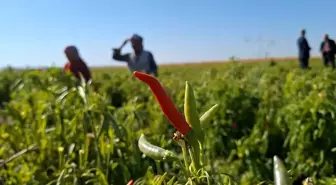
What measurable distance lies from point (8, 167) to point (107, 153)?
733 millimetres

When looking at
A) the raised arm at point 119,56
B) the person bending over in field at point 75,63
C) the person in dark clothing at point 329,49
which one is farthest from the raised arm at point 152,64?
Result: the person in dark clothing at point 329,49

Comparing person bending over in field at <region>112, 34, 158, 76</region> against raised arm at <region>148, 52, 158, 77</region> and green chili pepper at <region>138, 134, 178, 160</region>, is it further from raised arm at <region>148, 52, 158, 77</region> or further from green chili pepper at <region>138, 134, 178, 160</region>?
green chili pepper at <region>138, 134, 178, 160</region>

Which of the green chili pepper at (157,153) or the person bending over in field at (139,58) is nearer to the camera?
the green chili pepper at (157,153)

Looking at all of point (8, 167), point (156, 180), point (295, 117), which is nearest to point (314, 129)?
point (295, 117)

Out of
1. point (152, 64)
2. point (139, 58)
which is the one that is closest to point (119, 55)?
point (139, 58)

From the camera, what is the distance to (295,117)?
11.7 feet

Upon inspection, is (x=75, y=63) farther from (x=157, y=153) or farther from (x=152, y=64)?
(x=157, y=153)

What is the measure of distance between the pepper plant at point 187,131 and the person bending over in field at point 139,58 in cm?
519

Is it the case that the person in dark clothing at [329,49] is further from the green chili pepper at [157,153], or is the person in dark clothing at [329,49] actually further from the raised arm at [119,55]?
the green chili pepper at [157,153]

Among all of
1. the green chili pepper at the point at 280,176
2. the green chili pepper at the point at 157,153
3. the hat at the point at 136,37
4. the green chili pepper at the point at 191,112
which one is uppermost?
the hat at the point at 136,37

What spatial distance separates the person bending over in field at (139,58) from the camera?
6.21m

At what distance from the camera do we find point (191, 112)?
0.91 metres

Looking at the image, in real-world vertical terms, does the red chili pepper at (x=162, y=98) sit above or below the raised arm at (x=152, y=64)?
above

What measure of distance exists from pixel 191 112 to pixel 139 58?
5390mm
